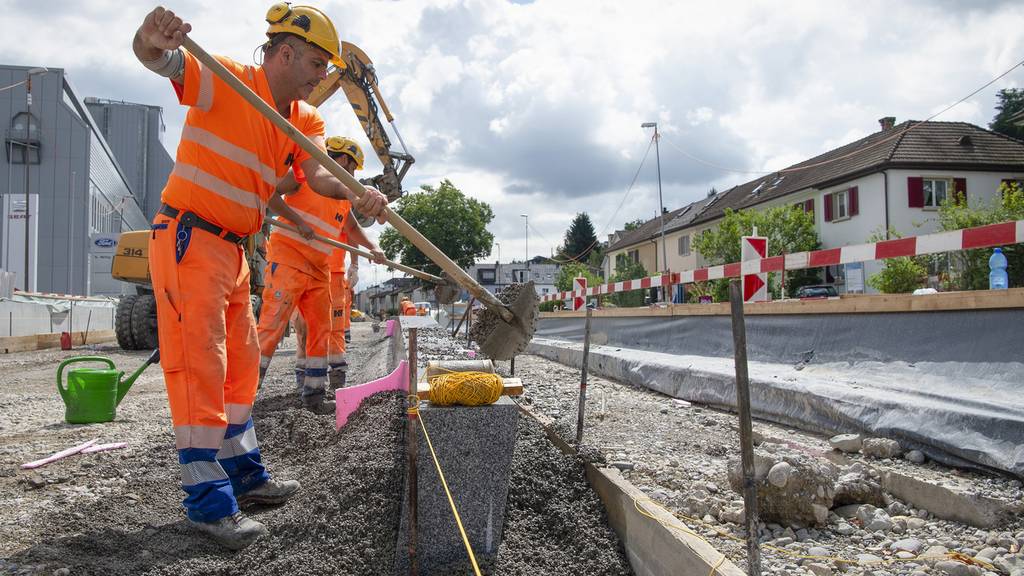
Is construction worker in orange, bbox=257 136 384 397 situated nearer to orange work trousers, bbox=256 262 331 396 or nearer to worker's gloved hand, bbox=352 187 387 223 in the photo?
orange work trousers, bbox=256 262 331 396

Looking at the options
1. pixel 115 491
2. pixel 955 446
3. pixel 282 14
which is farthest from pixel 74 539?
pixel 955 446

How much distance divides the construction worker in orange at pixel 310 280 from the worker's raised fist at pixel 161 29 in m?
2.35

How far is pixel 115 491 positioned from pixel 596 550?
256 centimetres

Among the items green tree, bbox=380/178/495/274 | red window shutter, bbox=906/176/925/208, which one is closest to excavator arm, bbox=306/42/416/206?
red window shutter, bbox=906/176/925/208

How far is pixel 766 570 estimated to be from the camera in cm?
242

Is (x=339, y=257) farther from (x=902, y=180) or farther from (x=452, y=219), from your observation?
(x=452, y=219)

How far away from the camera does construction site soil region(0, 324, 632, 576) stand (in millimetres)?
2551

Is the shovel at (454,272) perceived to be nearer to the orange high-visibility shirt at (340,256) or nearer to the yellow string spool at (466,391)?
the yellow string spool at (466,391)

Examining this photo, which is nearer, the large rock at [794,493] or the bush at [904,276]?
the large rock at [794,493]

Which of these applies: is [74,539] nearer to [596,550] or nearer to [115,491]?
[115,491]

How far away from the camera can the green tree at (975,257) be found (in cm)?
1467

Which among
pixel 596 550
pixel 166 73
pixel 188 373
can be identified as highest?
pixel 166 73

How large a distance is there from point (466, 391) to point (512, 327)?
308 centimetres

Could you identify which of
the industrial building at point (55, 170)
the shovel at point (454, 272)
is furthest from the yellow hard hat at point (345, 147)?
the industrial building at point (55, 170)
